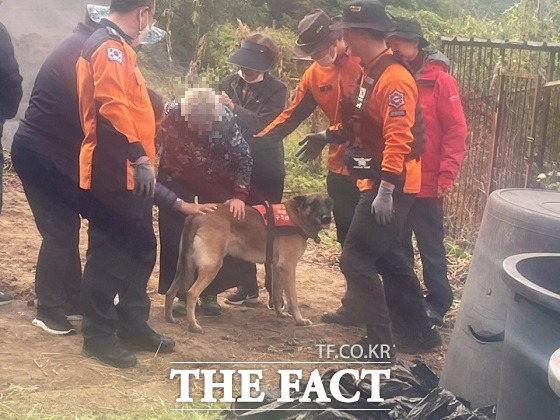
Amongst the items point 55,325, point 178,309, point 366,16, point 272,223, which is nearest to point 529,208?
point 366,16

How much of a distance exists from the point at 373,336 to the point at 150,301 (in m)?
0.83

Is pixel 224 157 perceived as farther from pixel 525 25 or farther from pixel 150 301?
pixel 525 25

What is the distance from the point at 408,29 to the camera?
9.47ft

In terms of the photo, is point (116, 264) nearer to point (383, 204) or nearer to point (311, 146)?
point (311, 146)

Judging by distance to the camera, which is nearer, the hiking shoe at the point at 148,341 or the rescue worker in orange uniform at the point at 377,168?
the rescue worker in orange uniform at the point at 377,168

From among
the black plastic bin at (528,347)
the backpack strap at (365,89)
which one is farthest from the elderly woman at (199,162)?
the black plastic bin at (528,347)

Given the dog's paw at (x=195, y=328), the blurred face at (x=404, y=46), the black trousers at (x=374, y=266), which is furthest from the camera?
the dog's paw at (x=195, y=328)

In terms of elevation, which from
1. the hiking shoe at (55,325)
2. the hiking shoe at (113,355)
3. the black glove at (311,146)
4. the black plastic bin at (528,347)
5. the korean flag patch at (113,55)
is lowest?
the hiking shoe at (113,355)

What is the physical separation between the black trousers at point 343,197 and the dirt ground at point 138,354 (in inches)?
5.0

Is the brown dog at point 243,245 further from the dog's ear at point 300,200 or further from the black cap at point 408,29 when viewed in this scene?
the black cap at point 408,29

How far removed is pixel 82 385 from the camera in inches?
116

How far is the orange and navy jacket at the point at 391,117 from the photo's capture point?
287cm

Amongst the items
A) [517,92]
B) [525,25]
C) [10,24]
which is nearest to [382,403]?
[517,92]

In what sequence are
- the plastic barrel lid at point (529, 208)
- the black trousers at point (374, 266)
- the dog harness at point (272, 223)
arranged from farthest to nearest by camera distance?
1. the dog harness at point (272, 223)
2. the black trousers at point (374, 266)
3. the plastic barrel lid at point (529, 208)
